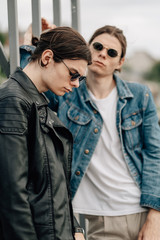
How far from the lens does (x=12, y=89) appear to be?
1.66 m

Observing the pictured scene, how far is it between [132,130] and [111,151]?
8.1 inches

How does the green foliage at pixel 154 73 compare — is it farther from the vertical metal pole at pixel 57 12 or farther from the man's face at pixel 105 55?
the man's face at pixel 105 55

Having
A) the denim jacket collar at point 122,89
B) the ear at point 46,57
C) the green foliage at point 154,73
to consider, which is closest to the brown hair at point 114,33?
the denim jacket collar at point 122,89

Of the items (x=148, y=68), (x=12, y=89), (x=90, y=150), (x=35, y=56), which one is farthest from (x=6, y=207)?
(x=148, y=68)

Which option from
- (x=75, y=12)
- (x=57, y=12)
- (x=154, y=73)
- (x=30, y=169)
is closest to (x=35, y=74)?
(x=30, y=169)

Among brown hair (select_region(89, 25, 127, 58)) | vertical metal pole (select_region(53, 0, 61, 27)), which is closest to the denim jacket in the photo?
brown hair (select_region(89, 25, 127, 58))

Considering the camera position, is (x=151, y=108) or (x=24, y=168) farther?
(x=151, y=108)

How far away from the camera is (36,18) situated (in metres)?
2.71

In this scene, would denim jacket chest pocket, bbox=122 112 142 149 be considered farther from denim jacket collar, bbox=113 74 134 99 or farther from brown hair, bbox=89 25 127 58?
brown hair, bbox=89 25 127 58

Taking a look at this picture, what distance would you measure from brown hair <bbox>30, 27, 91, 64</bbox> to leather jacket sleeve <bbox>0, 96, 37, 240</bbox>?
0.40 metres

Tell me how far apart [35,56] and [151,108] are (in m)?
1.06

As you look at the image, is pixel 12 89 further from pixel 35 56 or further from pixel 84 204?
pixel 84 204

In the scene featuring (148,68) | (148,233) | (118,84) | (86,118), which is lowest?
(148,68)

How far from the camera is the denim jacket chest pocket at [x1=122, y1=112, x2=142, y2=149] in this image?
2.56 meters
